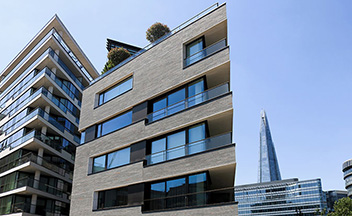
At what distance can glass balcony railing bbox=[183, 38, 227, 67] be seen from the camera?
18.5 metres

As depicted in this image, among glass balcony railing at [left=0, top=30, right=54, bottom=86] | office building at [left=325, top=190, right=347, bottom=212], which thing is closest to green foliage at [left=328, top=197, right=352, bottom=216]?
glass balcony railing at [left=0, top=30, right=54, bottom=86]

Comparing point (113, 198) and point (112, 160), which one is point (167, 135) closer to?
point (112, 160)

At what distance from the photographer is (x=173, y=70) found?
2016 cm

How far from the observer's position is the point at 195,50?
19859 mm

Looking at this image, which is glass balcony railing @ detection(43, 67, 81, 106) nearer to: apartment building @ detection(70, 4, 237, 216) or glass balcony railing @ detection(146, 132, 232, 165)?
apartment building @ detection(70, 4, 237, 216)

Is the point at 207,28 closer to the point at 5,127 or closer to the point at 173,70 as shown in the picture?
the point at 173,70

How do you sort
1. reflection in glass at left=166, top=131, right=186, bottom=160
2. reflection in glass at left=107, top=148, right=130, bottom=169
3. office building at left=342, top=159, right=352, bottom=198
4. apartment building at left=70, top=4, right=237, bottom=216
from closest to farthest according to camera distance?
apartment building at left=70, top=4, right=237, bottom=216 < reflection in glass at left=166, top=131, right=186, bottom=160 < reflection in glass at left=107, top=148, right=130, bottom=169 < office building at left=342, top=159, right=352, bottom=198

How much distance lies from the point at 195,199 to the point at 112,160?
25.6 ft

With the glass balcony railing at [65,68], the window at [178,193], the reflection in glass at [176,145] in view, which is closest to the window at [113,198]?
the window at [178,193]

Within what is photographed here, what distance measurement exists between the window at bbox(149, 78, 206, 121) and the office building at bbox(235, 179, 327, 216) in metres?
120

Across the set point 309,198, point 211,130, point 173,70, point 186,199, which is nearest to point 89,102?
point 173,70

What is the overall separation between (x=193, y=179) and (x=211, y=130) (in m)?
3.33

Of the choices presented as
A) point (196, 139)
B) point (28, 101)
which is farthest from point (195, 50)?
point (28, 101)

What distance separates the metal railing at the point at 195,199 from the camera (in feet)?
51.6
